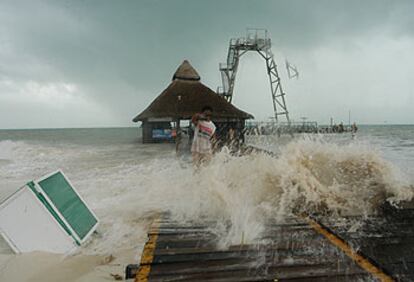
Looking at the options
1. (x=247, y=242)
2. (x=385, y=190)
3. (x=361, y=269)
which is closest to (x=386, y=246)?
(x=361, y=269)

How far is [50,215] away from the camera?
9.75ft

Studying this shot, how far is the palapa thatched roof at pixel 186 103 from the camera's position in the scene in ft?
61.5

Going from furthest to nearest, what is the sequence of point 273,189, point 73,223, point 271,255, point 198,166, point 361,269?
point 198,166 → point 273,189 → point 73,223 → point 271,255 → point 361,269

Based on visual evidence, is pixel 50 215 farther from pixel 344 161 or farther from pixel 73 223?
pixel 344 161

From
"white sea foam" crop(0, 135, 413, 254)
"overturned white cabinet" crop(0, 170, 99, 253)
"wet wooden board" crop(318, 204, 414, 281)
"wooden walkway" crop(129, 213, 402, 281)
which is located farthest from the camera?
"white sea foam" crop(0, 135, 413, 254)

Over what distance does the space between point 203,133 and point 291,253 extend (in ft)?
13.5

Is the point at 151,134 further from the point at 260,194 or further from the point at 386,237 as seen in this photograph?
the point at 386,237

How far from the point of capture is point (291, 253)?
8.13 ft

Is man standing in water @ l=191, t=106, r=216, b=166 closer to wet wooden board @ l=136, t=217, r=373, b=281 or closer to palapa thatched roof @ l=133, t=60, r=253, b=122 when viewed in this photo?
wet wooden board @ l=136, t=217, r=373, b=281

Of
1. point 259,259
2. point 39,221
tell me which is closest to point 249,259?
point 259,259

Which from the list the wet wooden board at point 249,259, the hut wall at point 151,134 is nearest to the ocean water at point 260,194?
the wet wooden board at point 249,259

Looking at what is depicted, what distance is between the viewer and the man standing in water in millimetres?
6277

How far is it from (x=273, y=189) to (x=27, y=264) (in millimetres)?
3279

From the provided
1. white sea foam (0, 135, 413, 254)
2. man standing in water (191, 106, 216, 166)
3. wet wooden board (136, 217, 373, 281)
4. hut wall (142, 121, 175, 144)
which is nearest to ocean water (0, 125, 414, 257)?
white sea foam (0, 135, 413, 254)
